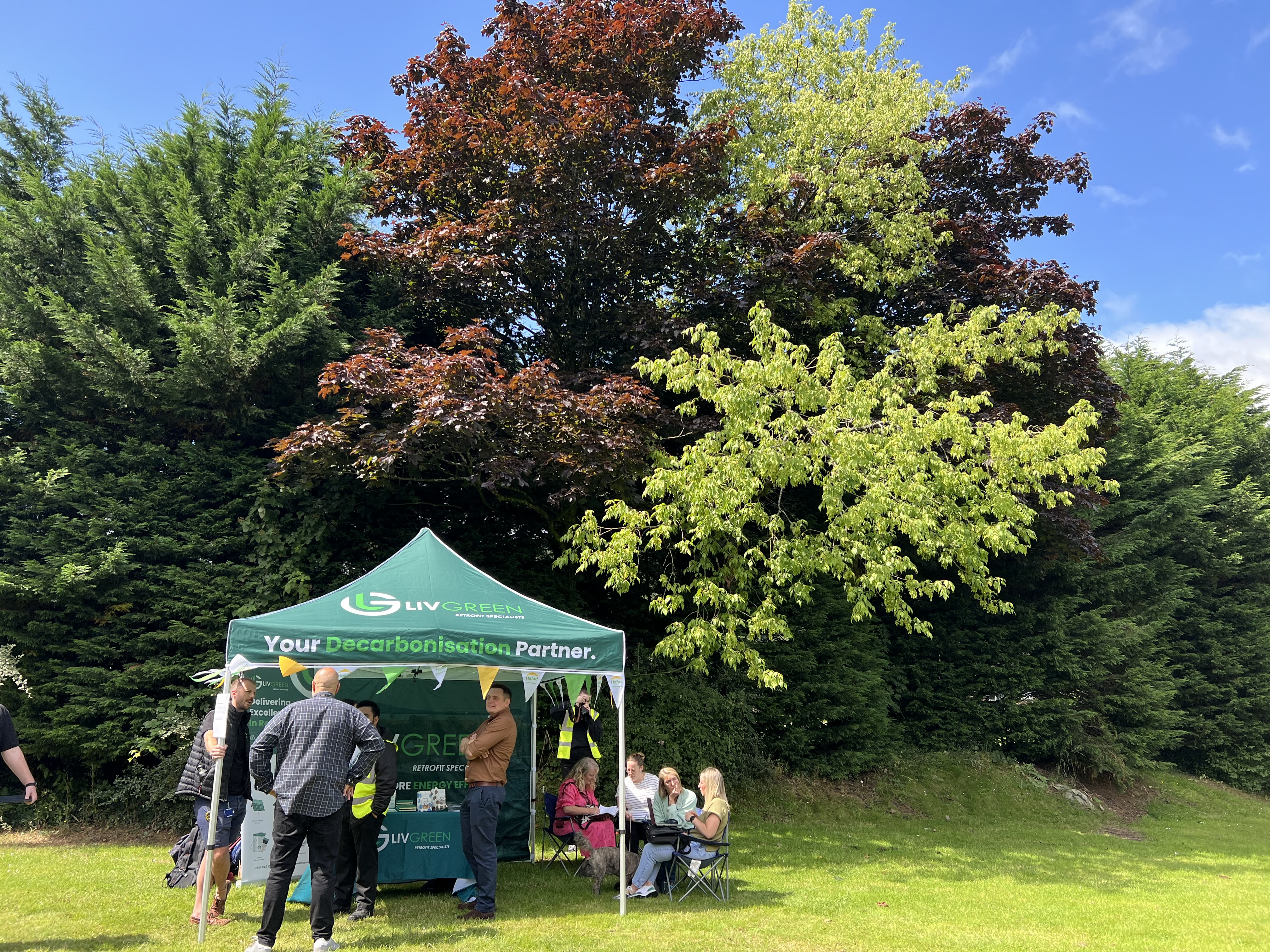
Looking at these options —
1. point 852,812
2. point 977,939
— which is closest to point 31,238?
point 977,939

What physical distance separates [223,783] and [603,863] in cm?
352

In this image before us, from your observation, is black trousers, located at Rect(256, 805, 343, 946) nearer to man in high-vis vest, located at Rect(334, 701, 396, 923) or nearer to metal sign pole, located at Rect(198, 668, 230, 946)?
metal sign pole, located at Rect(198, 668, 230, 946)

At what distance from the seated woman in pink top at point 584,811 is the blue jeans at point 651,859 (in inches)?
20.4

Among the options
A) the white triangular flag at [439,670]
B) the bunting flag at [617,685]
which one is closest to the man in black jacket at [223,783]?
the white triangular flag at [439,670]

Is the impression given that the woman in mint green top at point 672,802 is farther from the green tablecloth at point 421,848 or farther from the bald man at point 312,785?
the bald man at point 312,785

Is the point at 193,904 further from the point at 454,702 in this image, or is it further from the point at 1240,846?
the point at 1240,846

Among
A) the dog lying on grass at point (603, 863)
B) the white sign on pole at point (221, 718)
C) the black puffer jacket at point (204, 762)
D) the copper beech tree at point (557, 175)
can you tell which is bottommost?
the dog lying on grass at point (603, 863)

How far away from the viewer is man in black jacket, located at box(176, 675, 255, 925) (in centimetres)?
652

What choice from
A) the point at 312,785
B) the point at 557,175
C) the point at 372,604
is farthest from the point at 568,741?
the point at 557,175

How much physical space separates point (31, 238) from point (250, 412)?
409 cm

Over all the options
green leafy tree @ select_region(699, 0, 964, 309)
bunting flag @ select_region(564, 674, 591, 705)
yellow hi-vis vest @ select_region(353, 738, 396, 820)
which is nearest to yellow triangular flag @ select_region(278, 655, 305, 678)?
yellow hi-vis vest @ select_region(353, 738, 396, 820)

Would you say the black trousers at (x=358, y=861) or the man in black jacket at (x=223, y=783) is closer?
the man in black jacket at (x=223, y=783)

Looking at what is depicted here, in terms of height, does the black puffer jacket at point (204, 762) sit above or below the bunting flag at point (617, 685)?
below

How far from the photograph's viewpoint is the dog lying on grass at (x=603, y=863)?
26.2ft
